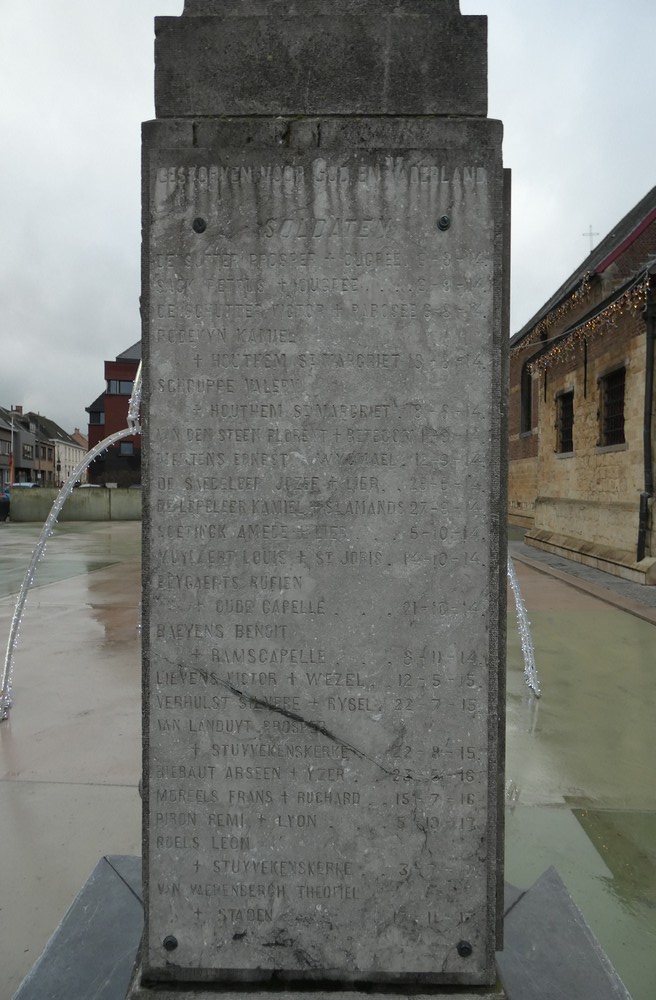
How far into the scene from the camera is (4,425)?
6525cm

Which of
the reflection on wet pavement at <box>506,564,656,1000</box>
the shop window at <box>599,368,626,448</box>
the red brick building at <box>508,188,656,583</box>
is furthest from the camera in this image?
the shop window at <box>599,368,626,448</box>

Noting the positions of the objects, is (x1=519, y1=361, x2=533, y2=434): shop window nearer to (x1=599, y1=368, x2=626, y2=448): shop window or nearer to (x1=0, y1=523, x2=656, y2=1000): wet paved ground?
(x1=599, y1=368, x2=626, y2=448): shop window

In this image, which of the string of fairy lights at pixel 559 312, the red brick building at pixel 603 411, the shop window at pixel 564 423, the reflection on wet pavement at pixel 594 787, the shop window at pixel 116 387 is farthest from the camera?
the shop window at pixel 116 387

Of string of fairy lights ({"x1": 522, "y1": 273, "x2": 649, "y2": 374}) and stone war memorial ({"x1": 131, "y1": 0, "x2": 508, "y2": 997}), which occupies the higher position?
string of fairy lights ({"x1": 522, "y1": 273, "x2": 649, "y2": 374})

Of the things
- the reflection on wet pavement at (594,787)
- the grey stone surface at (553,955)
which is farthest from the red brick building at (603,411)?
the grey stone surface at (553,955)

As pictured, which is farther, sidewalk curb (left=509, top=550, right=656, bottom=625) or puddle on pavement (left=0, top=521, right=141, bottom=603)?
puddle on pavement (left=0, top=521, right=141, bottom=603)

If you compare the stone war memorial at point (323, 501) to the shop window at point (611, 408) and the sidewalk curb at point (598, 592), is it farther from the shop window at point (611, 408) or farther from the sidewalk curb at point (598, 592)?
the shop window at point (611, 408)

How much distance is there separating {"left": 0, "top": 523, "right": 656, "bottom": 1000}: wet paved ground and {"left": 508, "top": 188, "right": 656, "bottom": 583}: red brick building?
5.35 m

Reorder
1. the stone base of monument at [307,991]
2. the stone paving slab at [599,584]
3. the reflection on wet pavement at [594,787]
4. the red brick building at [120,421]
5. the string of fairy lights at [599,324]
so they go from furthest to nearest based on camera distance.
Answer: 1. the red brick building at [120,421]
2. the string of fairy lights at [599,324]
3. the stone paving slab at [599,584]
4. the reflection on wet pavement at [594,787]
5. the stone base of monument at [307,991]

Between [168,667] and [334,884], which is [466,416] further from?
[334,884]

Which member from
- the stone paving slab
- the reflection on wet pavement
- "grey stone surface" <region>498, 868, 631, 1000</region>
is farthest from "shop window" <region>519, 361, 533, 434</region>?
"grey stone surface" <region>498, 868, 631, 1000</region>

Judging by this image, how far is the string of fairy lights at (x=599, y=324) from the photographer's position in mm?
11547

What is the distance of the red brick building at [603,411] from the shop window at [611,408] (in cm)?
2

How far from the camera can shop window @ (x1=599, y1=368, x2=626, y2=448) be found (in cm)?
1360
